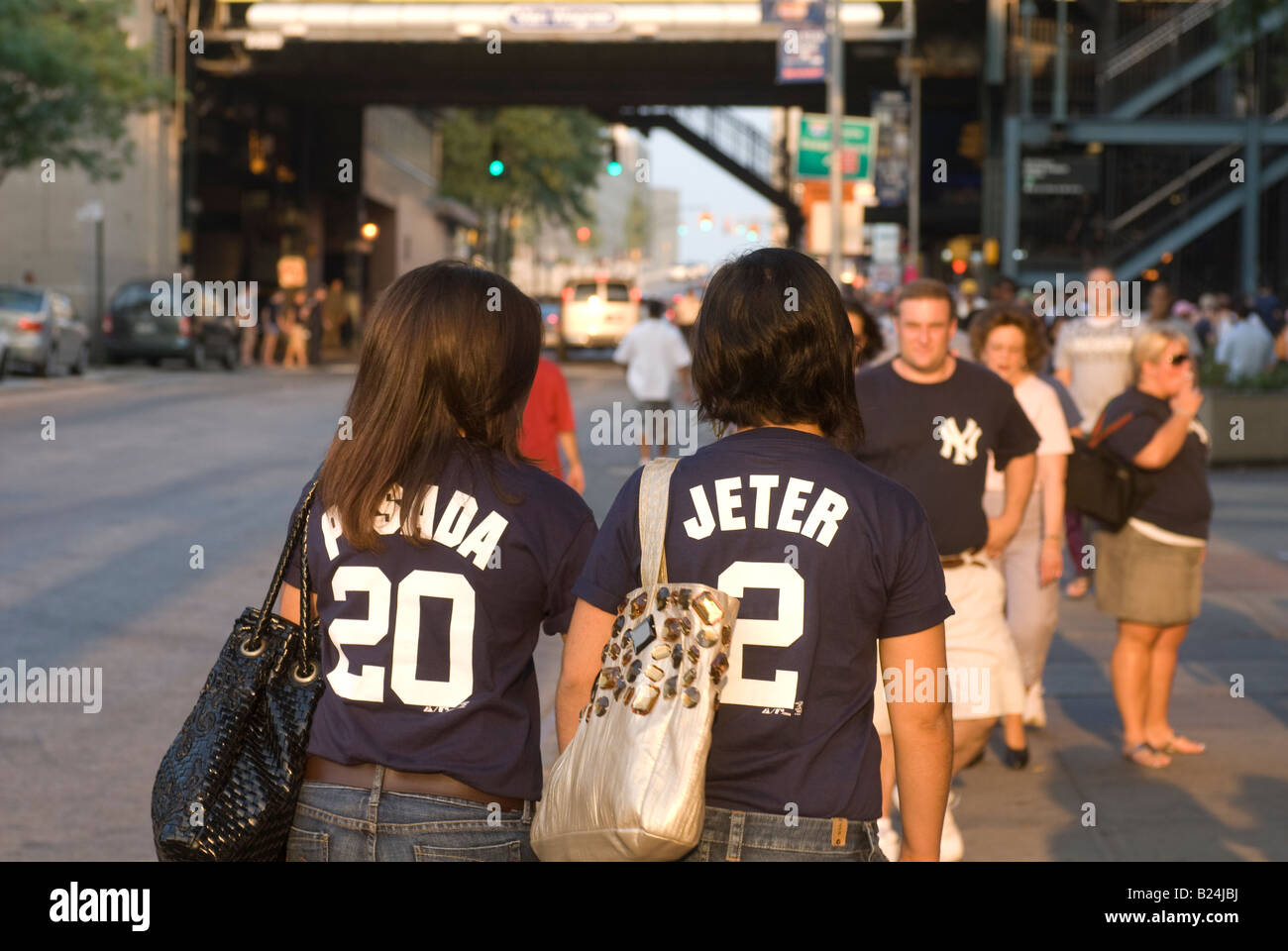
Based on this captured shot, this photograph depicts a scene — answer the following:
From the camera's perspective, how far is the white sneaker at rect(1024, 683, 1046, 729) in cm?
755

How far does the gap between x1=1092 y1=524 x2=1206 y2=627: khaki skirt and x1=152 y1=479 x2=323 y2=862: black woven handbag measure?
4.81 m

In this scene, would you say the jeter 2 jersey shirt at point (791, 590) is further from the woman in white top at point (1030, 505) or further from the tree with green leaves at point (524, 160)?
the tree with green leaves at point (524, 160)

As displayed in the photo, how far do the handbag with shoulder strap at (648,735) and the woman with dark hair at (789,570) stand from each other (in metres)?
0.07

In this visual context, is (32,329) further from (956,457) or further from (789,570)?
(789,570)

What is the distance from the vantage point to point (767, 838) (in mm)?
2742

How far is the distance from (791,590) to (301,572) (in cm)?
86

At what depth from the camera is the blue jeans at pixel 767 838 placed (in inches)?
108

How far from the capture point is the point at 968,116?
145 feet

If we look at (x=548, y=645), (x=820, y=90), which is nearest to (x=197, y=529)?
(x=548, y=645)

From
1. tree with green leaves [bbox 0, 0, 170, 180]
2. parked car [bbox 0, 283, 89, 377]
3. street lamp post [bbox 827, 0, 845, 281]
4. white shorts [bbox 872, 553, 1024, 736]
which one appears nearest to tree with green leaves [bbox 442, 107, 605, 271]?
tree with green leaves [bbox 0, 0, 170, 180]

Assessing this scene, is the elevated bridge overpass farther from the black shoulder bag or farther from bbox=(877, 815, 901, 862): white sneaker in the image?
bbox=(877, 815, 901, 862): white sneaker

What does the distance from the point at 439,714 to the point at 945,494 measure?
10.4 ft

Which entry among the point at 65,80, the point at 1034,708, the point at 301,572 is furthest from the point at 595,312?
the point at 301,572
